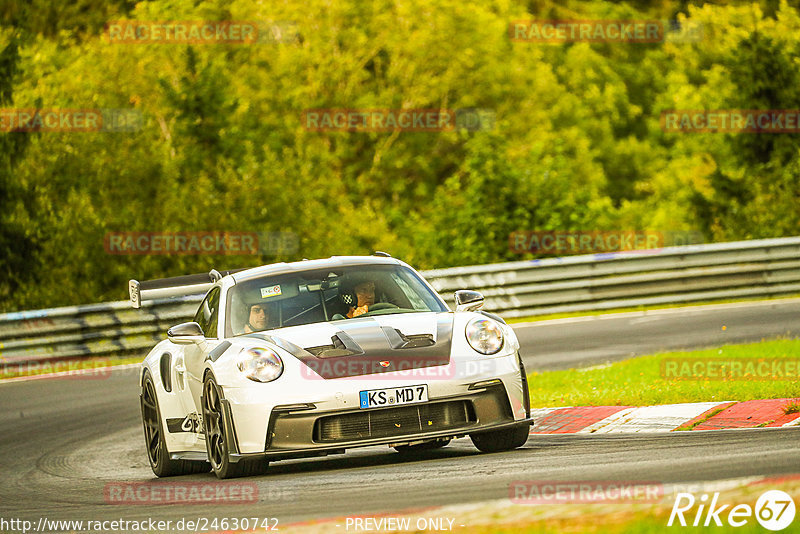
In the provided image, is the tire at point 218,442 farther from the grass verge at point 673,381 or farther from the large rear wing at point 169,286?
the grass verge at point 673,381

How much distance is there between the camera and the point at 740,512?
5215 mm

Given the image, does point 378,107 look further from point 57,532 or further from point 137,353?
point 57,532

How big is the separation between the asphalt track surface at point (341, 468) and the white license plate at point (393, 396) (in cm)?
43

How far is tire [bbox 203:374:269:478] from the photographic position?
8.50 metres

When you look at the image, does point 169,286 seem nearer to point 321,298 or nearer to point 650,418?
point 321,298

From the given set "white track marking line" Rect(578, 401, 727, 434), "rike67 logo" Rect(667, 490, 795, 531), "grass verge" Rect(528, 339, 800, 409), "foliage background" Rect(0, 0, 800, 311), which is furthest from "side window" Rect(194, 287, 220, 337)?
"foliage background" Rect(0, 0, 800, 311)

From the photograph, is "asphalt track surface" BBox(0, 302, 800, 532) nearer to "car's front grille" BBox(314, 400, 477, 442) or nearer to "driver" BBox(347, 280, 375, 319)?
"car's front grille" BBox(314, 400, 477, 442)

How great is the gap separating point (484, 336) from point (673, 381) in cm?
356

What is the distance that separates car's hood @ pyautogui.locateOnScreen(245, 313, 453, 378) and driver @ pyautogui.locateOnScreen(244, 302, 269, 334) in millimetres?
238

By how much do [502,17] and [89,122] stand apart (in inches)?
972

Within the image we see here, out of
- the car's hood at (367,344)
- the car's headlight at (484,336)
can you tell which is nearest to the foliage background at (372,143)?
the car's hood at (367,344)

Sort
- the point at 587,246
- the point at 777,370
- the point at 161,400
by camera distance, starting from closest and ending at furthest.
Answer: the point at 161,400 → the point at 777,370 → the point at 587,246

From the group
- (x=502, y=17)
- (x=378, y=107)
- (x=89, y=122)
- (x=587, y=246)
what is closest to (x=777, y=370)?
(x=587, y=246)

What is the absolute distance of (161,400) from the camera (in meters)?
10.2
